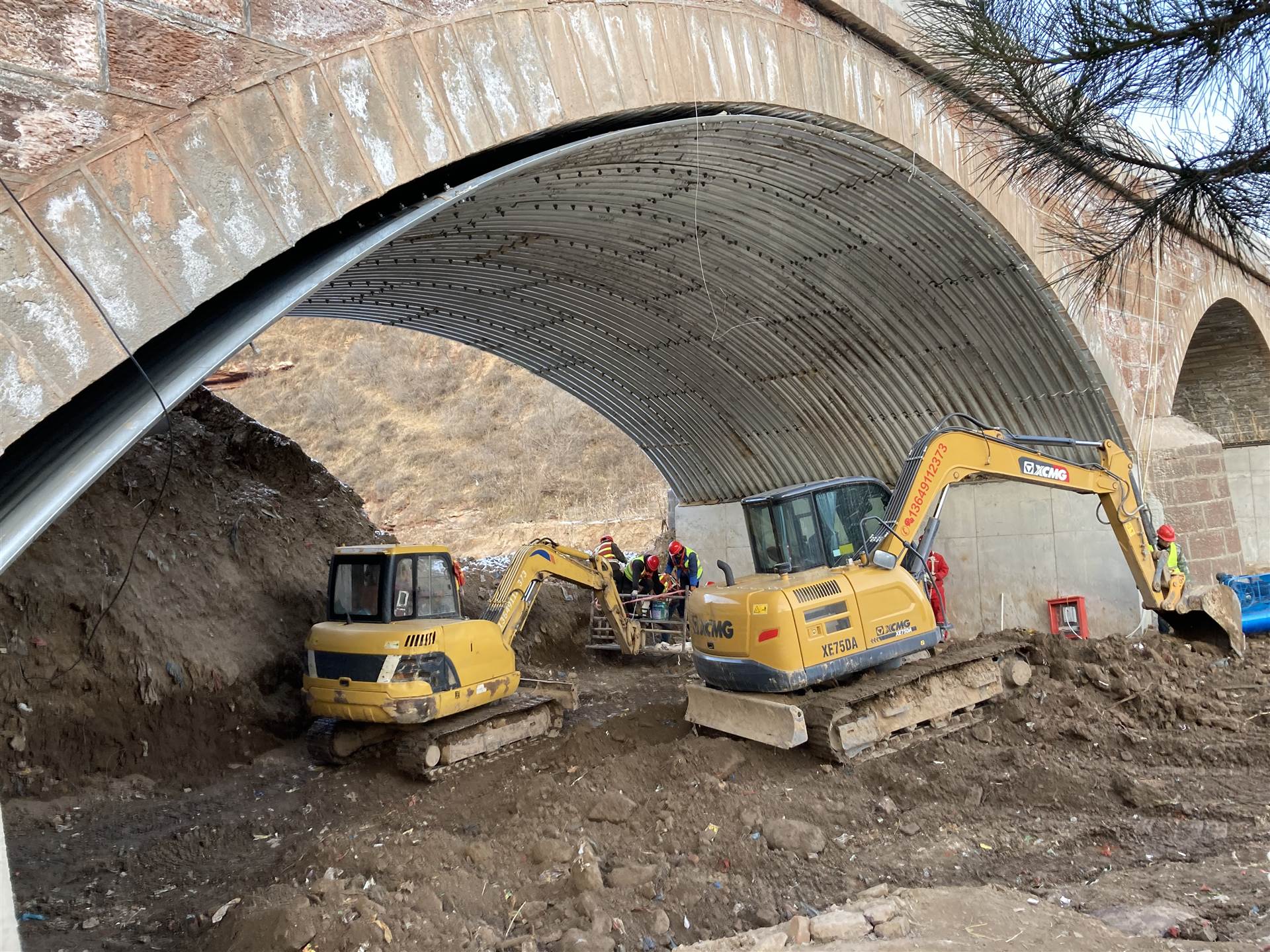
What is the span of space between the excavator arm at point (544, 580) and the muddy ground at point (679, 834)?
5.12ft

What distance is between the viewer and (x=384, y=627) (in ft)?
28.8

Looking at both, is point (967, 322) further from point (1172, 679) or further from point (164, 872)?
point (164, 872)

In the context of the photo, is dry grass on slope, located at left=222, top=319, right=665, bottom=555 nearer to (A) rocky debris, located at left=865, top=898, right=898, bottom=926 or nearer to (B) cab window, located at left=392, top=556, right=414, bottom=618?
(B) cab window, located at left=392, top=556, right=414, bottom=618

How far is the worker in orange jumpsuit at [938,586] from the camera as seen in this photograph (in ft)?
33.0

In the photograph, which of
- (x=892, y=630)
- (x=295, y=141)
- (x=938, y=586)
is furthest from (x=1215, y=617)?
(x=295, y=141)

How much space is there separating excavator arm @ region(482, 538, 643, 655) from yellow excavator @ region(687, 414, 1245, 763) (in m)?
2.20

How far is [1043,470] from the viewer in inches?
358

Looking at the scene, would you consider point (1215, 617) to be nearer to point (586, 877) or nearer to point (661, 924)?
point (661, 924)

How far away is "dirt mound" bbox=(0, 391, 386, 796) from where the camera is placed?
29.7 feet

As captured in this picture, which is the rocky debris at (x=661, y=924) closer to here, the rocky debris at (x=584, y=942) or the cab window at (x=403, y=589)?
the rocky debris at (x=584, y=942)

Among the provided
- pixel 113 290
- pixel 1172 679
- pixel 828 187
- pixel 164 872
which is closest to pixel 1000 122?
pixel 828 187

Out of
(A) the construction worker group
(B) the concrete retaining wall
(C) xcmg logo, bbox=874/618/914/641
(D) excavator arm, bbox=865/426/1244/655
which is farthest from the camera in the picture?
(B) the concrete retaining wall

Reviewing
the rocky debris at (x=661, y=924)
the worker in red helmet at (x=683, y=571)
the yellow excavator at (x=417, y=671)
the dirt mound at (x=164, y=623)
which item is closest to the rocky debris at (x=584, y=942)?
the rocky debris at (x=661, y=924)


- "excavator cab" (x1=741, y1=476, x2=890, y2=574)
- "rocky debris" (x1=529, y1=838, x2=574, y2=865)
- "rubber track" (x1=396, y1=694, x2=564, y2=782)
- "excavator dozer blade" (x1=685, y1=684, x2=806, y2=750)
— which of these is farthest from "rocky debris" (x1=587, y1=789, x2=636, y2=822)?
"excavator cab" (x1=741, y1=476, x2=890, y2=574)
